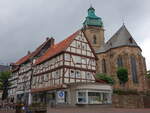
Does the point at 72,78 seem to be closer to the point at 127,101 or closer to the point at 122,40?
the point at 127,101

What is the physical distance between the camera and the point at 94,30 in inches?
2552

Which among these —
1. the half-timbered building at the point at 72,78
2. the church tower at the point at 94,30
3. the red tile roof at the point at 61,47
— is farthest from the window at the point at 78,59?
the church tower at the point at 94,30

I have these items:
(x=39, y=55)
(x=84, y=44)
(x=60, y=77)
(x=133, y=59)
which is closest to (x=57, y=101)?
(x=60, y=77)

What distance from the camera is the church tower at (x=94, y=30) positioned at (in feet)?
210

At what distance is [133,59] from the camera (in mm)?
45688

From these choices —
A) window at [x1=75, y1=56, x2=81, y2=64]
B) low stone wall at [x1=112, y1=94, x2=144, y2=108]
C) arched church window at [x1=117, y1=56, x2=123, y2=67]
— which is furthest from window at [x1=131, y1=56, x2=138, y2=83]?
window at [x1=75, y1=56, x2=81, y2=64]

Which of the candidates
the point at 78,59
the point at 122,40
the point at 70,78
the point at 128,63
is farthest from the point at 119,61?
the point at 70,78

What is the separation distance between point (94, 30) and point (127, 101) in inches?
1497

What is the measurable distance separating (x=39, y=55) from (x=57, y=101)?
14.7m

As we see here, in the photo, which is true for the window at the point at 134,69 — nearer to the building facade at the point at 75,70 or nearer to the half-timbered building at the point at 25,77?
the building facade at the point at 75,70

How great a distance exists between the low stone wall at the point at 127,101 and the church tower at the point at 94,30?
32972 mm

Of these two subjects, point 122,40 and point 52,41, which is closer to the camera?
point 52,41

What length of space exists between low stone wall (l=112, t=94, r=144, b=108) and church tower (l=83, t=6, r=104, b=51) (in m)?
33.0

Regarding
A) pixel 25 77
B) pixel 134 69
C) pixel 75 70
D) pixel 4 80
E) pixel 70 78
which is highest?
pixel 134 69
